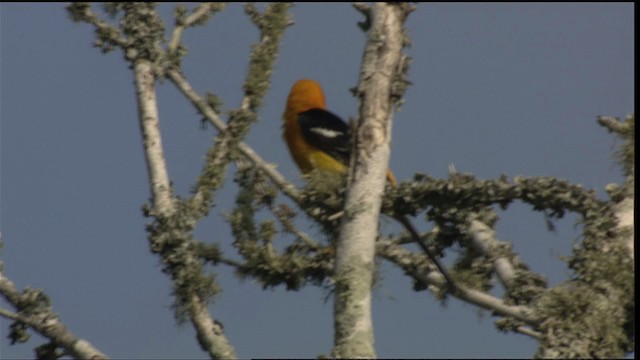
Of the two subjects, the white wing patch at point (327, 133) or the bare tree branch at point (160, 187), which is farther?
the white wing patch at point (327, 133)

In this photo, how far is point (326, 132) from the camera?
10438 millimetres

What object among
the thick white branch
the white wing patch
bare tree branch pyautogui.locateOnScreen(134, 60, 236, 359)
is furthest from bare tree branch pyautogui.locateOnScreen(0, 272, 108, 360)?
the white wing patch

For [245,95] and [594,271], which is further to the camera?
[245,95]

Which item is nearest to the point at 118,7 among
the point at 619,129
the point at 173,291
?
the point at 173,291

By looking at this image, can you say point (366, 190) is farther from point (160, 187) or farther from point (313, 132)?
point (313, 132)

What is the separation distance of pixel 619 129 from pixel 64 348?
10.3 ft

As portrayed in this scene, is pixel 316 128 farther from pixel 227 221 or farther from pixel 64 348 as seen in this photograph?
pixel 64 348

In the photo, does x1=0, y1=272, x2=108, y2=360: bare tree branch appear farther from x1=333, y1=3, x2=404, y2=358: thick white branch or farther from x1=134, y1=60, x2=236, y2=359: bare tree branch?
x1=333, y1=3, x2=404, y2=358: thick white branch

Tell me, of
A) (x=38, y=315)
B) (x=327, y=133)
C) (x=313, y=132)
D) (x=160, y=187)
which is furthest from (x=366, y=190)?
(x=313, y=132)

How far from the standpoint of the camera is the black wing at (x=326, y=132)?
9.95 meters

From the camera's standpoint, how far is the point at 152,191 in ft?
21.4

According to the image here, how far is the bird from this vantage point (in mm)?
10102

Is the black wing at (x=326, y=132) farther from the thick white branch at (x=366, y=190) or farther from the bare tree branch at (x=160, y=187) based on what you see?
the thick white branch at (x=366, y=190)

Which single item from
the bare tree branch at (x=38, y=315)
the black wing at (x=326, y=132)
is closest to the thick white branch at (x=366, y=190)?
the bare tree branch at (x=38, y=315)
